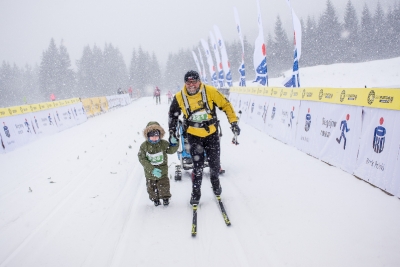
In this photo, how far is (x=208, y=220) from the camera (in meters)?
4.30

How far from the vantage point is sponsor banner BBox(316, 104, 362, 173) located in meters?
5.77

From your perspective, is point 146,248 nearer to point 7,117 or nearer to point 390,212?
point 390,212

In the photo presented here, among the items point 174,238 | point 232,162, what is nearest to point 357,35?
point 232,162

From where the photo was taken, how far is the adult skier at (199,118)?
435 centimetres

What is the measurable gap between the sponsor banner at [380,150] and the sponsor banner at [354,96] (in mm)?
150

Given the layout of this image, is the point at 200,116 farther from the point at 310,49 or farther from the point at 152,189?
the point at 310,49

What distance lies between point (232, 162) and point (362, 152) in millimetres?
3233

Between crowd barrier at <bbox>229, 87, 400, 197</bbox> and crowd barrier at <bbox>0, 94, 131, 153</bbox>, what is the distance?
11.4m

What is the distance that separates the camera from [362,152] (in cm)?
546

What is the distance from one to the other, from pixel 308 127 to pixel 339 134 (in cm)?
155

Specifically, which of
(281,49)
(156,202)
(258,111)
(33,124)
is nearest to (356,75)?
(258,111)

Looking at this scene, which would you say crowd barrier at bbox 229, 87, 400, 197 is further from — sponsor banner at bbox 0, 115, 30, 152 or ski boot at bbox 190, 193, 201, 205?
sponsor banner at bbox 0, 115, 30, 152

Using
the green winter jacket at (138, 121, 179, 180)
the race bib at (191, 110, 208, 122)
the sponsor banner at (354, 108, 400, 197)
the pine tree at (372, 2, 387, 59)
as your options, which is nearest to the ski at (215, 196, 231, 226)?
the green winter jacket at (138, 121, 179, 180)

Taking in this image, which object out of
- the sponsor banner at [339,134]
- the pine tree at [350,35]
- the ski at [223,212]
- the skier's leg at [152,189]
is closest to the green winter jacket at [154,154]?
the skier's leg at [152,189]
